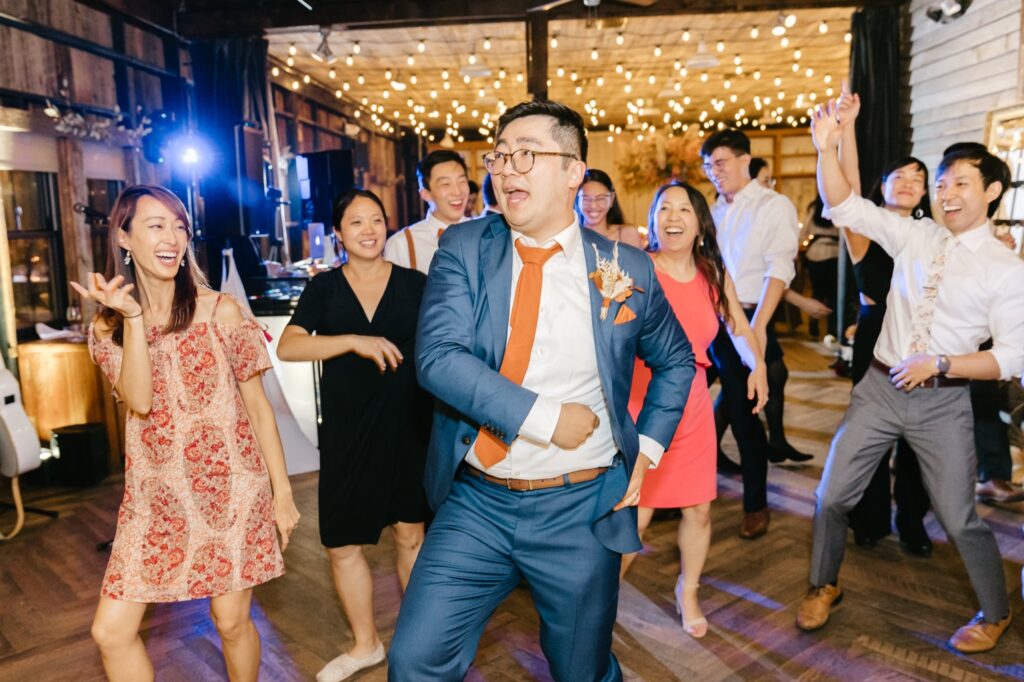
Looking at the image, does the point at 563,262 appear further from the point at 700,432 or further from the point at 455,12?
the point at 455,12

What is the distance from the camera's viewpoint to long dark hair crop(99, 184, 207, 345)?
1.98 meters

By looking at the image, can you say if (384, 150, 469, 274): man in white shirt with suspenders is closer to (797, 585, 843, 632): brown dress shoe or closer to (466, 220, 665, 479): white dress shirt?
(466, 220, 665, 479): white dress shirt

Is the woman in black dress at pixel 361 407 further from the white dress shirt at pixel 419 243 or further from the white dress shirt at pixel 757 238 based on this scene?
the white dress shirt at pixel 757 238

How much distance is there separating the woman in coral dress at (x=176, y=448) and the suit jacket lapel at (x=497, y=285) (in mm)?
737

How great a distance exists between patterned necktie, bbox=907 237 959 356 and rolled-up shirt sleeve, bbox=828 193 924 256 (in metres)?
0.13

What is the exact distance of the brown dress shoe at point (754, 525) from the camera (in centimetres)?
369

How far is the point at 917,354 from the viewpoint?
2539 millimetres

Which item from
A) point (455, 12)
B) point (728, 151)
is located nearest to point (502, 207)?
point (728, 151)

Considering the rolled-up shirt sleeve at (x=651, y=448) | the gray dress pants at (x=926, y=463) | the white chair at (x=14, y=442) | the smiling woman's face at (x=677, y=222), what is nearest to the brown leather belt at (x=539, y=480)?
the rolled-up shirt sleeve at (x=651, y=448)

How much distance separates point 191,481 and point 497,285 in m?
0.97

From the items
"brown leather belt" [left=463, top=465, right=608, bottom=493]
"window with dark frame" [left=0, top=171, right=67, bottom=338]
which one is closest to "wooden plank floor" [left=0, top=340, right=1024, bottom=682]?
"brown leather belt" [left=463, top=465, right=608, bottom=493]

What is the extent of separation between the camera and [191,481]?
1.97 meters

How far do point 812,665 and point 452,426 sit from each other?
5.62 ft

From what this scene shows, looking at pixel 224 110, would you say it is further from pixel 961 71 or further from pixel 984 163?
pixel 984 163
